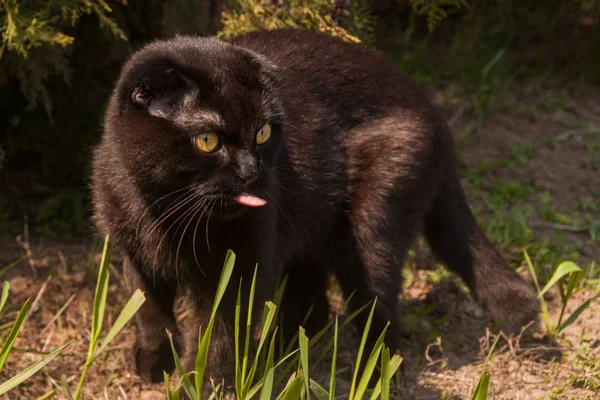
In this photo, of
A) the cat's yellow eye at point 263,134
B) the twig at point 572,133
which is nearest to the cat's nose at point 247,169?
the cat's yellow eye at point 263,134

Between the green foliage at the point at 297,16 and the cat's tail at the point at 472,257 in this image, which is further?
the green foliage at the point at 297,16

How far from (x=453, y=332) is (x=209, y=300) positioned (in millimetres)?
1344

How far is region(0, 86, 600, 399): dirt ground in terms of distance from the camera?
127 inches

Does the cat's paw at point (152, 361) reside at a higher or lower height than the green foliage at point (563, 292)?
lower

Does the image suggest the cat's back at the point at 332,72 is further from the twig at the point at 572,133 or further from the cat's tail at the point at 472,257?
the twig at the point at 572,133

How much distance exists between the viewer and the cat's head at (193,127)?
98.6 inches

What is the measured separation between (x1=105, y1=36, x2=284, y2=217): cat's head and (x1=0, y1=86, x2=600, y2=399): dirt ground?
86cm

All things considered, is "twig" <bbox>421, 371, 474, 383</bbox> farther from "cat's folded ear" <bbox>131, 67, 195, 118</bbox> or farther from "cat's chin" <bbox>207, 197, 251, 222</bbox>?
"cat's folded ear" <bbox>131, 67, 195, 118</bbox>

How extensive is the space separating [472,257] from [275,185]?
987mm

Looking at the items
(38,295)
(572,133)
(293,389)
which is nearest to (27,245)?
(38,295)

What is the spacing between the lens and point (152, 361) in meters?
3.23

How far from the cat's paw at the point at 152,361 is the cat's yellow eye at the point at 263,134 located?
0.99m

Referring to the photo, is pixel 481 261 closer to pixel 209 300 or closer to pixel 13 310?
pixel 209 300

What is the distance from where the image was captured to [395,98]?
11.0 feet
